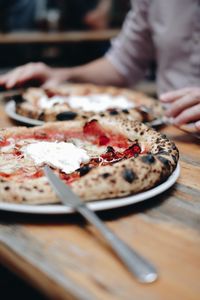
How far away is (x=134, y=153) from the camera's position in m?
1.03

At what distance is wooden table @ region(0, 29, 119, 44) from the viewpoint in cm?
454

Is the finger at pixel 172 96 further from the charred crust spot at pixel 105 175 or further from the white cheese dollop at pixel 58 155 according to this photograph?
the charred crust spot at pixel 105 175

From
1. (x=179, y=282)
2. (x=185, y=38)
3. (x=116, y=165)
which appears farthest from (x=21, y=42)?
(x=179, y=282)

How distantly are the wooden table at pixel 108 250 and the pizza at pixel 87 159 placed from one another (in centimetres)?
4

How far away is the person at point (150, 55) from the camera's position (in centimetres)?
192

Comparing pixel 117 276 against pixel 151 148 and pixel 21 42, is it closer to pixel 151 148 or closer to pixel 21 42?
pixel 151 148

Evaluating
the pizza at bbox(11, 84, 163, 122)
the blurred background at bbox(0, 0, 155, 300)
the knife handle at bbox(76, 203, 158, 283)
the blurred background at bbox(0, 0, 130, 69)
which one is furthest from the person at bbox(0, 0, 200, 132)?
the blurred background at bbox(0, 0, 130, 69)

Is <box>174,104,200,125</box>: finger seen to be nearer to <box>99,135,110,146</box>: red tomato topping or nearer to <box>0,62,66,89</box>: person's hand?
<box>99,135,110,146</box>: red tomato topping

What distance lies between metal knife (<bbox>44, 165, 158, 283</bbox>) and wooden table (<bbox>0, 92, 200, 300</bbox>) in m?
0.01

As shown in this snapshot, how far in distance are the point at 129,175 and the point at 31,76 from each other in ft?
3.79

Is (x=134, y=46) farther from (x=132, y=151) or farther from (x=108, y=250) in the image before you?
(x=108, y=250)

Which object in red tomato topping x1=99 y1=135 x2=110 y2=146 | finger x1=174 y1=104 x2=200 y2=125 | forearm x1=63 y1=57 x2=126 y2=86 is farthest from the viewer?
forearm x1=63 y1=57 x2=126 y2=86

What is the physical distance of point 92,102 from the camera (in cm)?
159

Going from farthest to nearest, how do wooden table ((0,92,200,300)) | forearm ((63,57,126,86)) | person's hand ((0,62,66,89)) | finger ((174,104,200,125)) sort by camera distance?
forearm ((63,57,126,86))
person's hand ((0,62,66,89))
finger ((174,104,200,125))
wooden table ((0,92,200,300))
